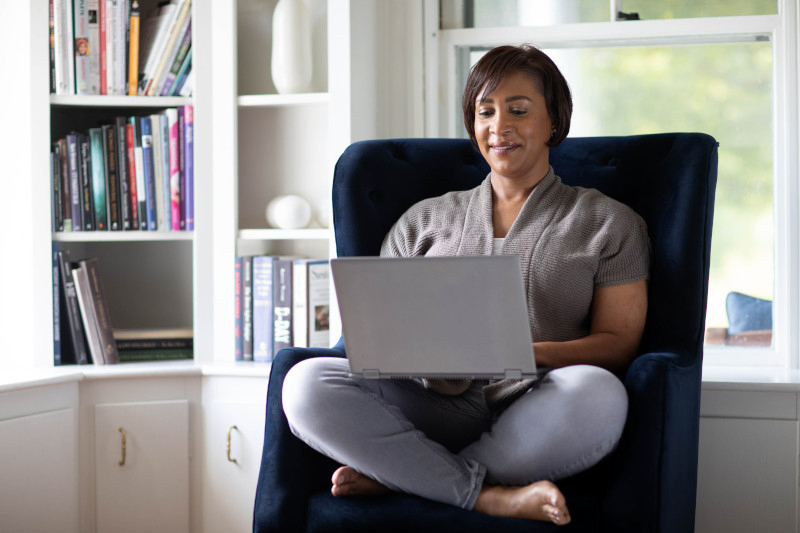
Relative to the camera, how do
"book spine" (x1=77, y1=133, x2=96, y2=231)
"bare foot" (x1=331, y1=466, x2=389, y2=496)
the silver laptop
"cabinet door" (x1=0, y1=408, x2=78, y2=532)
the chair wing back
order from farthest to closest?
"book spine" (x1=77, y1=133, x2=96, y2=231)
"cabinet door" (x1=0, y1=408, x2=78, y2=532)
the chair wing back
"bare foot" (x1=331, y1=466, x2=389, y2=496)
the silver laptop

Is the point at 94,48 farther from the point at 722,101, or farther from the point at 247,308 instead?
the point at 722,101

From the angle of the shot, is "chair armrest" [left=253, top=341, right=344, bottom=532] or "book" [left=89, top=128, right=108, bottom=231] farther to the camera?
"book" [left=89, top=128, right=108, bottom=231]

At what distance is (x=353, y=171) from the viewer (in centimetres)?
185

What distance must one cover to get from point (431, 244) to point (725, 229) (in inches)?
36.4

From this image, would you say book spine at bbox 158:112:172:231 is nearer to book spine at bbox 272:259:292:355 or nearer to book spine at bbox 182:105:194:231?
book spine at bbox 182:105:194:231

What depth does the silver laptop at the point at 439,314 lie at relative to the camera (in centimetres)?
119

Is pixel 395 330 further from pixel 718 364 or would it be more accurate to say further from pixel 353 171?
pixel 718 364

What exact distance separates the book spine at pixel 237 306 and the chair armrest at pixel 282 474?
722 mm

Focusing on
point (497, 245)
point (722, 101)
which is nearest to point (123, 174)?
point (497, 245)

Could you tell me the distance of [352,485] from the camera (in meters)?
1.33

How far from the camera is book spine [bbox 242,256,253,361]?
217cm

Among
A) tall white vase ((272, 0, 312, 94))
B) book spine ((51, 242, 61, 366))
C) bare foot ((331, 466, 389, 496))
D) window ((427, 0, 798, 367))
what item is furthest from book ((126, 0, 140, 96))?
bare foot ((331, 466, 389, 496))

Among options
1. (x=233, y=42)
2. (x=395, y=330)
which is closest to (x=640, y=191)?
(x=395, y=330)

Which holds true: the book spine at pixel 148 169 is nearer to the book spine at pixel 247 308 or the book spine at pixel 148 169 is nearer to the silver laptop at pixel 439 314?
the book spine at pixel 247 308
